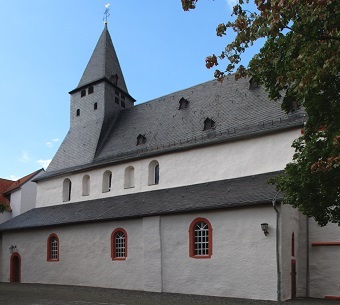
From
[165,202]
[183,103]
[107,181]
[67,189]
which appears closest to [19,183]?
[67,189]

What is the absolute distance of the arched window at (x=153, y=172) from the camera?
815 inches

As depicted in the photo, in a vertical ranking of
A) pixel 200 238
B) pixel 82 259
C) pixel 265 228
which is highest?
pixel 265 228

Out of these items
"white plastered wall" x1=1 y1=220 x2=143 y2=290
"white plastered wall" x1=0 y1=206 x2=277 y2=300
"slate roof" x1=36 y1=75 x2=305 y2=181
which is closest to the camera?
"white plastered wall" x1=0 y1=206 x2=277 y2=300

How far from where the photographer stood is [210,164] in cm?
1855

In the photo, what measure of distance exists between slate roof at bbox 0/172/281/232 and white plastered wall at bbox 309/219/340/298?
2651mm

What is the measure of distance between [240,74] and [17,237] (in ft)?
62.8

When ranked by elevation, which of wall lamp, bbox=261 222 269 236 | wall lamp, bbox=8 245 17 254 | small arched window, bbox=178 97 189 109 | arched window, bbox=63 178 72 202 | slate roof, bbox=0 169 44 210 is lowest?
wall lamp, bbox=8 245 17 254

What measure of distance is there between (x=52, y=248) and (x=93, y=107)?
33.1 ft

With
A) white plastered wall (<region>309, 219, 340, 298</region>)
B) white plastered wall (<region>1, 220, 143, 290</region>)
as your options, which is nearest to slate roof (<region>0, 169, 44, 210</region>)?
white plastered wall (<region>1, 220, 143, 290</region>)

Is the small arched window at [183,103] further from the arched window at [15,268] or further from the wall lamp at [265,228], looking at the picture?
the arched window at [15,268]

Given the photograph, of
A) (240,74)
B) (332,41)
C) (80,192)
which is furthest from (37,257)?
(332,41)

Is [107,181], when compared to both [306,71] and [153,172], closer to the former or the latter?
[153,172]

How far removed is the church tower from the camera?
25.5 metres

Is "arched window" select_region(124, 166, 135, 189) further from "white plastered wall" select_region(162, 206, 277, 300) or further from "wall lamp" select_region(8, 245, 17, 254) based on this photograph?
"wall lamp" select_region(8, 245, 17, 254)
